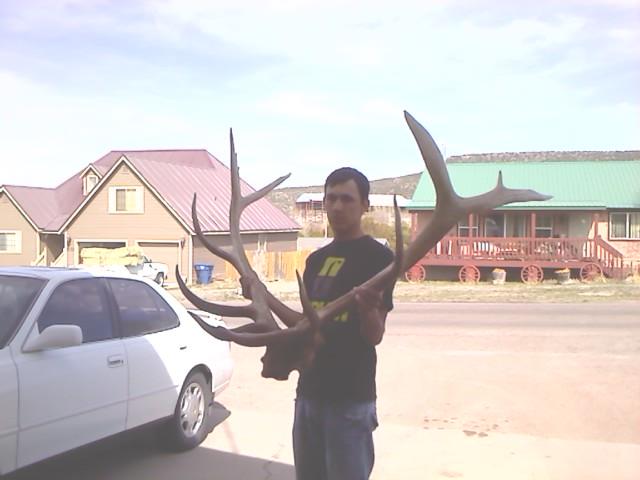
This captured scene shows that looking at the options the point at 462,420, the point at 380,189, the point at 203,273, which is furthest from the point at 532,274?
the point at 380,189

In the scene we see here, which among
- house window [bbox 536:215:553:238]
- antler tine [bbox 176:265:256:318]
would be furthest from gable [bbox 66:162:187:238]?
antler tine [bbox 176:265:256:318]

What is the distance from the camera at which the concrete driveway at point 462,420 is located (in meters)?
5.64

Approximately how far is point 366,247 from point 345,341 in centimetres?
40

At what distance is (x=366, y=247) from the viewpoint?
3172 mm

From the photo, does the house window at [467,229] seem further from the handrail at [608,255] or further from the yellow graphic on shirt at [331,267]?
the yellow graphic on shirt at [331,267]

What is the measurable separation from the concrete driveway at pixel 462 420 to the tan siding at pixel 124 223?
2116 centimetres

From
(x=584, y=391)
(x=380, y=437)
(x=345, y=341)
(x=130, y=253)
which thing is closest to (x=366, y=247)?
(x=345, y=341)

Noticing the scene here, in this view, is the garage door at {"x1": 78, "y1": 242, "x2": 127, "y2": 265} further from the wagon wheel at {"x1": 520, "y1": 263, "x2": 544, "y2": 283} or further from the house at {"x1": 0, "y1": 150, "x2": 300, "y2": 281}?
the wagon wheel at {"x1": 520, "y1": 263, "x2": 544, "y2": 283}

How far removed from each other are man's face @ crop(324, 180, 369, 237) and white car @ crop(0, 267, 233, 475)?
7.16 feet

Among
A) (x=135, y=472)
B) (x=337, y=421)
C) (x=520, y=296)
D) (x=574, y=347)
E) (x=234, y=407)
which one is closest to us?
(x=337, y=421)

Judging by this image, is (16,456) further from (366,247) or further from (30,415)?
(366,247)

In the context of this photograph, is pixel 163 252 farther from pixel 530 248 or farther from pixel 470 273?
pixel 530 248

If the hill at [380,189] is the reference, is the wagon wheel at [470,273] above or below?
below

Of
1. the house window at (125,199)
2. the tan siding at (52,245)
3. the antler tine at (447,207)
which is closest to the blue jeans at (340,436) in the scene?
the antler tine at (447,207)
